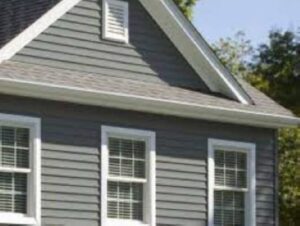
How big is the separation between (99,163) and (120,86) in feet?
4.58

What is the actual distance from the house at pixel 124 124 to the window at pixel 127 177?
22 mm

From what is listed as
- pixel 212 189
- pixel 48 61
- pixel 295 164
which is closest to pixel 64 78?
pixel 48 61

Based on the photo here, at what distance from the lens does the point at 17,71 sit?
2120 centimetres

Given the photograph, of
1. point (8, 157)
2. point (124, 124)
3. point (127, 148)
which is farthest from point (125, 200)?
point (8, 157)

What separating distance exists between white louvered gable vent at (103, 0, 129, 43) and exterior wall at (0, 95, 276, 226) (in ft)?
4.67

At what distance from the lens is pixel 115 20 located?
23.4 m

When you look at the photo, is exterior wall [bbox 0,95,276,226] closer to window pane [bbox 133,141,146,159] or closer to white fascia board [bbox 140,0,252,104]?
window pane [bbox 133,141,146,159]

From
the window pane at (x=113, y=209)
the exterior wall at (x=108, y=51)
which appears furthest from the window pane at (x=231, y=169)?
the window pane at (x=113, y=209)

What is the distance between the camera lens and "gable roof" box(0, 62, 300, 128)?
2116 centimetres

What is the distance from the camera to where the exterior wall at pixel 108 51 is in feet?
73.2

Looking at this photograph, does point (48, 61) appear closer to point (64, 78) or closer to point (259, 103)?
point (64, 78)

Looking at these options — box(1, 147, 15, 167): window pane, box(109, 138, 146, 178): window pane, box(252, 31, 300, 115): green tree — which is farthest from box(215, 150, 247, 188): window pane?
box(252, 31, 300, 115): green tree

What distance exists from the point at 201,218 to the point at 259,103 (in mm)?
2612

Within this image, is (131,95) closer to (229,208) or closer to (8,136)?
(8,136)
